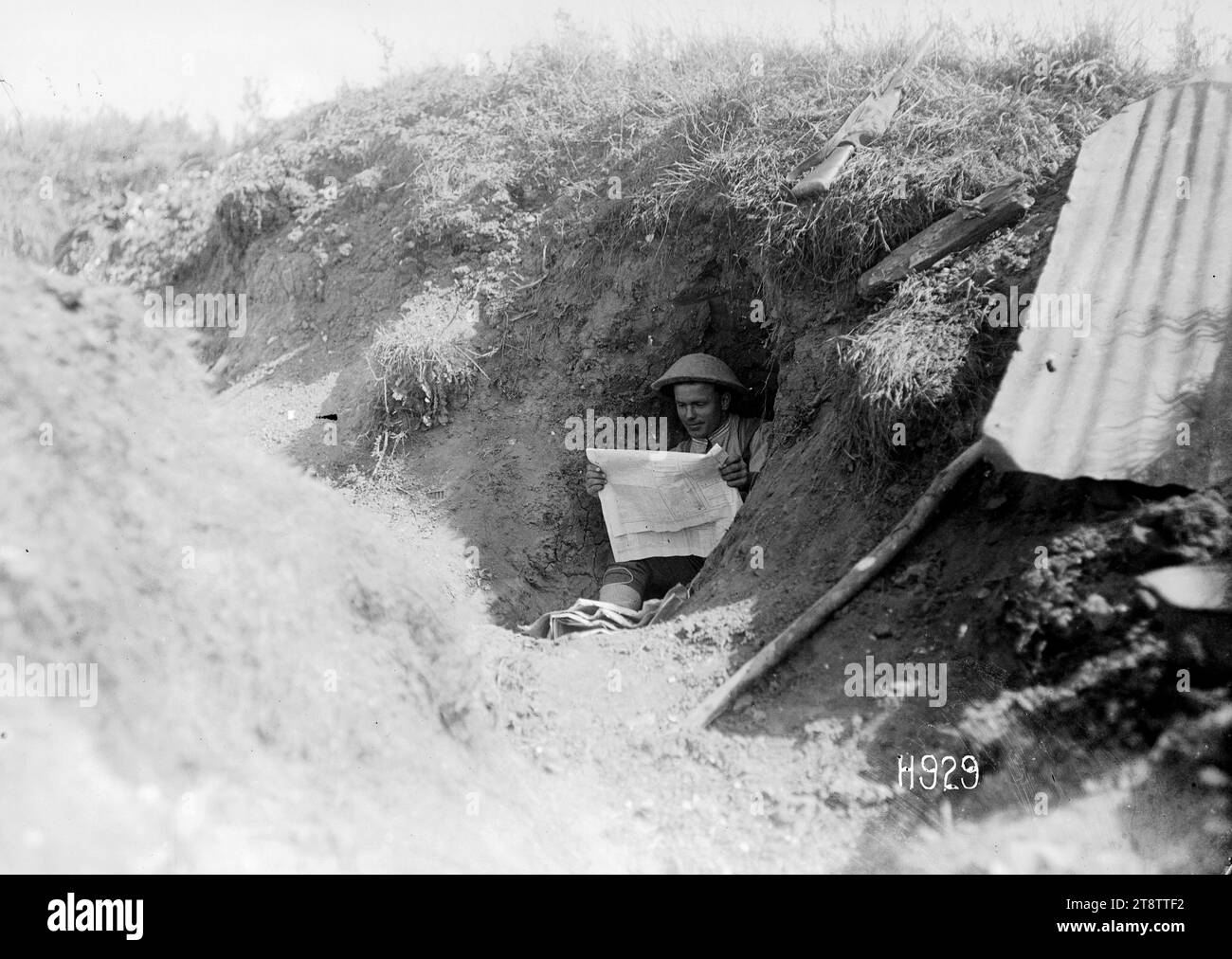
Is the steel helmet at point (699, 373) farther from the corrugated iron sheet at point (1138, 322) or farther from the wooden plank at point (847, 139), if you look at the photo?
the corrugated iron sheet at point (1138, 322)

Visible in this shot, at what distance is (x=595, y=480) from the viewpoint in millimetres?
6266

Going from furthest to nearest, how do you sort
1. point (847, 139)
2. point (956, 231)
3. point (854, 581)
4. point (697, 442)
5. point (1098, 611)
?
point (697, 442) < point (847, 139) < point (956, 231) < point (854, 581) < point (1098, 611)

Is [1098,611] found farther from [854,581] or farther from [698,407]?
[698,407]

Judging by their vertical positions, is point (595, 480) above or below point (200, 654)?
below

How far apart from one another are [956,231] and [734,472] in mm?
1981

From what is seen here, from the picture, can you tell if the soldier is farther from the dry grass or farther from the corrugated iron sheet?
the corrugated iron sheet

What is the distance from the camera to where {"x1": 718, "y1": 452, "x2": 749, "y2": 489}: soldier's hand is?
597 cm

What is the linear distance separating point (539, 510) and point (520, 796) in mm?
3372

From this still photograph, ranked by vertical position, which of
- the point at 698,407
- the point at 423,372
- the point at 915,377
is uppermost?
the point at 915,377

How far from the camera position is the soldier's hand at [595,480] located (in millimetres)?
6258

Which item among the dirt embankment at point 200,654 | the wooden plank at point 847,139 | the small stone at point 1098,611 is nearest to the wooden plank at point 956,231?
the wooden plank at point 847,139

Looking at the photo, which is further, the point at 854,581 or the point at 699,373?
the point at 699,373
